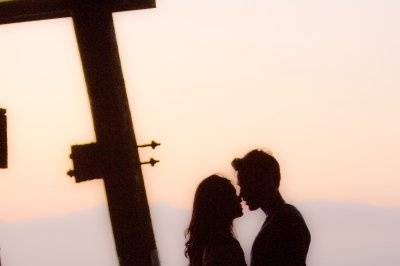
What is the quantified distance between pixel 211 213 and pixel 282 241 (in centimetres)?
40

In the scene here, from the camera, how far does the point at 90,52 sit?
514 cm

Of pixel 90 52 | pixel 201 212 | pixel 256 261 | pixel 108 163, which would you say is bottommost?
pixel 256 261

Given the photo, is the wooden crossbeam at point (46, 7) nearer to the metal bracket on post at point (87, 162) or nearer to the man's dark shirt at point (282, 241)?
the metal bracket on post at point (87, 162)

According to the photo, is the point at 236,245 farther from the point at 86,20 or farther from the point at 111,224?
the point at 86,20

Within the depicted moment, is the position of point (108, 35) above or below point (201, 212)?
above

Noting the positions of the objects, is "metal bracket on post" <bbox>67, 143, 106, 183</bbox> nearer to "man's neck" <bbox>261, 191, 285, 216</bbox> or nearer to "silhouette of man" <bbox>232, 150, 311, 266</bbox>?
"silhouette of man" <bbox>232, 150, 311, 266</bbox>

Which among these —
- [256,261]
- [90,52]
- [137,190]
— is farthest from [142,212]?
[256,261]

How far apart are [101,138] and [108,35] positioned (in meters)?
0.72

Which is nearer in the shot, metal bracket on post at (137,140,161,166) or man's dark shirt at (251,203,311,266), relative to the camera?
man's dark shirt at (251,203,311,266)

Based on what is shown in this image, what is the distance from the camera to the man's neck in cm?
391

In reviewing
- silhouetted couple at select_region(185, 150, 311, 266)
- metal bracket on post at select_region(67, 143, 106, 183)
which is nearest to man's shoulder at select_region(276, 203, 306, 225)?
silhouetted couple at select_region(185, 150, 311, 266)

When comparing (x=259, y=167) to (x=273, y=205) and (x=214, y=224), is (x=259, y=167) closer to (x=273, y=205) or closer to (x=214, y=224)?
(x=273, y=205)

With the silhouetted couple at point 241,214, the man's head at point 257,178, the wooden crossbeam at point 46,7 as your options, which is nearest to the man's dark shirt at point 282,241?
the silhouetted couple at point 241,214

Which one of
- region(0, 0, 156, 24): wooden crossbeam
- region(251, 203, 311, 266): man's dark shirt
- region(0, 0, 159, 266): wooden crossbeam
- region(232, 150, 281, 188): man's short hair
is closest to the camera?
region(251, 203, 311, 266): man's dark shirt
